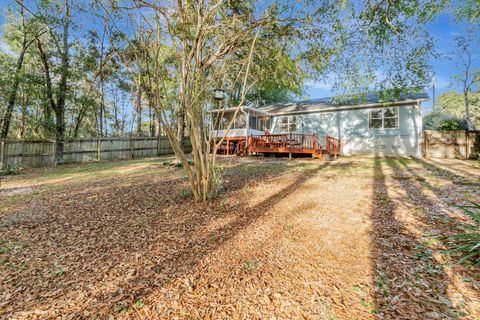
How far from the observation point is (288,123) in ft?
54.1

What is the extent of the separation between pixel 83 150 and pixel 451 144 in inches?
810

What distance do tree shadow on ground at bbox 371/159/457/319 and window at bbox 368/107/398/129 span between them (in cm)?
1212

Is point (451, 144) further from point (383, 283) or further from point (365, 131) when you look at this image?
point (383, 283)

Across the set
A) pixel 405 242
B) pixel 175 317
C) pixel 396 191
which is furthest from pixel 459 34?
pixel 175 317

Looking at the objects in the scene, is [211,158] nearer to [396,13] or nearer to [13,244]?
[13,244]

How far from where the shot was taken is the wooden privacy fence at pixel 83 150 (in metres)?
9.88

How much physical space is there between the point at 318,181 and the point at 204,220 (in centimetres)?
390

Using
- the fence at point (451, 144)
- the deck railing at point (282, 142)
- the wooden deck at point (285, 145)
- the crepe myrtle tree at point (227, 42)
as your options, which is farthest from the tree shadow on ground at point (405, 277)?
the fence at point (451, 144)

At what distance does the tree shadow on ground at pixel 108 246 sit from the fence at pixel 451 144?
11703mm

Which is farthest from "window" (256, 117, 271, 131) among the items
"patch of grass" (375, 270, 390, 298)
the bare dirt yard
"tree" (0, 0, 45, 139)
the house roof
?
"patch of grass" (375, 270, 390, 298)

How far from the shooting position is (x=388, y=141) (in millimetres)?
12953

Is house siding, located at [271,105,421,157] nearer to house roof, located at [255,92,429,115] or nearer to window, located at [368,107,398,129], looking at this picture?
window, located at [368,107,398,129]

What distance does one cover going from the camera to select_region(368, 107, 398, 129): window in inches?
508

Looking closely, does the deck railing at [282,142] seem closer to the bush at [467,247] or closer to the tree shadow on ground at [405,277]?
the tree shadow on ground at [405,277]
